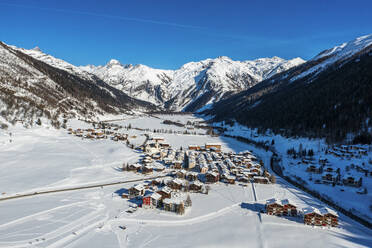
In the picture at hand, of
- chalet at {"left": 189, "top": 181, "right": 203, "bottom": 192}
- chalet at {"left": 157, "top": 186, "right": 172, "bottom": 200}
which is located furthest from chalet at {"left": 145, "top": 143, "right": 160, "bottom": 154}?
chalet at {"left": 157, "top": 186, "right": 172, "bottom": 200}

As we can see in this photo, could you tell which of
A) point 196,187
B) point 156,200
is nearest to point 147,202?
point 156,200

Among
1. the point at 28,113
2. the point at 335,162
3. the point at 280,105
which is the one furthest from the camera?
the point at 280,105

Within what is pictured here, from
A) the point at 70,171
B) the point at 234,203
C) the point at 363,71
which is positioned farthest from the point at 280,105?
the point at 70,171

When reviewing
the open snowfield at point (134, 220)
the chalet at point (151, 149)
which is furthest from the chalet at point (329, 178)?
the chalet at point (151, 149)

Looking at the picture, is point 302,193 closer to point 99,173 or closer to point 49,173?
point 99,173

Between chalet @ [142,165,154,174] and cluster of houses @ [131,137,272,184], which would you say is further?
chalet @ [142,165,154,174]

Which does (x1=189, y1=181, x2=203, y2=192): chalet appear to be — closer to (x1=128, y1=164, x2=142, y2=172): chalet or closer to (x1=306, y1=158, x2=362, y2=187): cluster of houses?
(x1=128, y1=164, x2=142, y2=172): chalet

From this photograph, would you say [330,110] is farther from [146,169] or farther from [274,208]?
[146,169]
